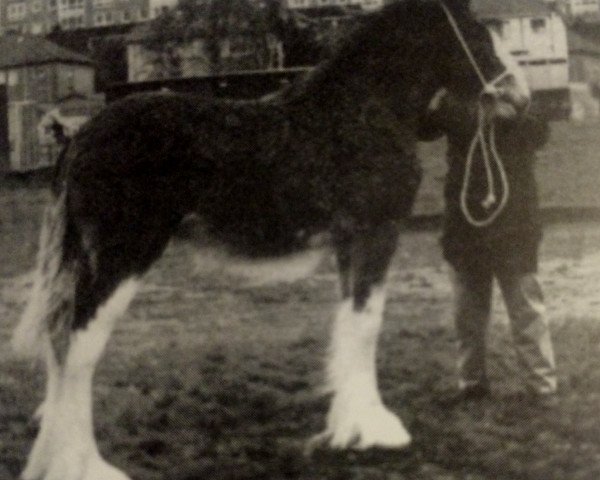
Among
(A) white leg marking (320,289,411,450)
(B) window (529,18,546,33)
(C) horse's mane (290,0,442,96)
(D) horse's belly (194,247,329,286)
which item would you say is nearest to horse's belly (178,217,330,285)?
(D) horse's belly (194,247,329,286)

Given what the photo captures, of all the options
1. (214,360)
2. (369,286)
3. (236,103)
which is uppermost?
(236,103)

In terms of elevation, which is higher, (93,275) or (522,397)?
(93,275)

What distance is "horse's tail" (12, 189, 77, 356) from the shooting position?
4.72 feet

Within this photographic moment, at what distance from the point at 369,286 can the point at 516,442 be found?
363 millimetres

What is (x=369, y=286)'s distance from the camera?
150 cm

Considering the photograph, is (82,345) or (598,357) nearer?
(82,345)

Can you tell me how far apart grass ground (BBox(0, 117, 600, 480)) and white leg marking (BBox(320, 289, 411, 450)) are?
0.03 metres

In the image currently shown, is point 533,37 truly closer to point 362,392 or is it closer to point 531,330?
point 531,330

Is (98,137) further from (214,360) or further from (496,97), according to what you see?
(496,97)

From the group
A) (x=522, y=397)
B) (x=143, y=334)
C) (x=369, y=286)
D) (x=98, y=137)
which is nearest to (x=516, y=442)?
(x=522, y=397)

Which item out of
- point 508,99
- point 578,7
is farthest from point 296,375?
point 578,7

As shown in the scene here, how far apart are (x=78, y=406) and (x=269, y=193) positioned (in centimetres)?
47

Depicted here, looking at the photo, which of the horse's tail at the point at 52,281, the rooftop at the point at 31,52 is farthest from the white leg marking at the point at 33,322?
the rooftop at the point at 31,52

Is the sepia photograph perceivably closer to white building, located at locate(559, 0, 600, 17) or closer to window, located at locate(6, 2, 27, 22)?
white building, located at locate(559, 0, 600, 17)
